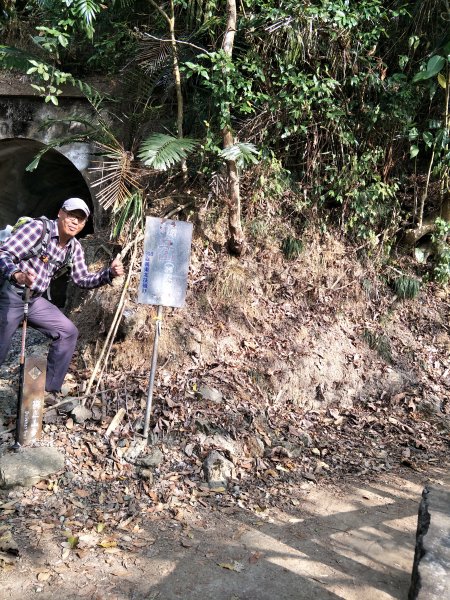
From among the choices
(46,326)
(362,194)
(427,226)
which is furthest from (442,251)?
(46,326)

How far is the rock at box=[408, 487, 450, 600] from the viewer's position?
2.58 metres

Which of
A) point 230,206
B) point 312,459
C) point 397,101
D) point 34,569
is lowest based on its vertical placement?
point 34,569

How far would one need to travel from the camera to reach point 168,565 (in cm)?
331

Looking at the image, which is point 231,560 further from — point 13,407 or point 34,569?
point 13,407

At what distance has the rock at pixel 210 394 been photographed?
5.13 m

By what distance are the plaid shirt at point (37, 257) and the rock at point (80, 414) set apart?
49.8 inches

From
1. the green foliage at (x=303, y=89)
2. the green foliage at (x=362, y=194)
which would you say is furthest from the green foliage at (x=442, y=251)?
the green foliage at (x=362, y=194)

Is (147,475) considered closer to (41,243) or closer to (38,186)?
(41,243)

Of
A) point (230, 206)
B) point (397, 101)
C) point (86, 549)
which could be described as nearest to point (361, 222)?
point (397, 101)

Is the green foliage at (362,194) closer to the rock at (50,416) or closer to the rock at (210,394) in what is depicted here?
the rock at (210,394)

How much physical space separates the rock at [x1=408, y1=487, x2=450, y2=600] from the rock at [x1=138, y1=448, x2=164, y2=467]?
89.5 inches

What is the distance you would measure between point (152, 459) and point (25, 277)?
1.98 m

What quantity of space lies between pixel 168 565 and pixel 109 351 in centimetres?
250

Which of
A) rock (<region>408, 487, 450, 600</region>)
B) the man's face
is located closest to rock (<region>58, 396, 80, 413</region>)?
the man's face
